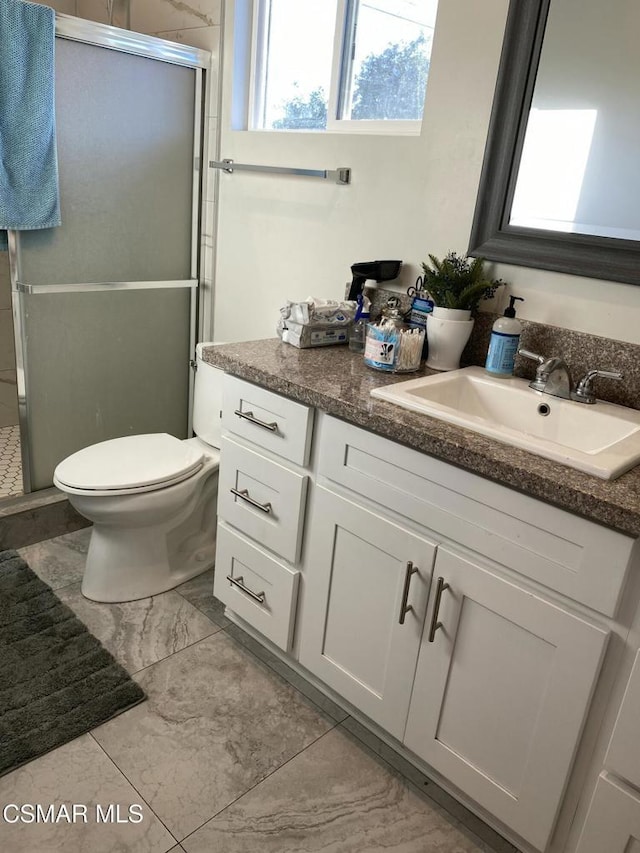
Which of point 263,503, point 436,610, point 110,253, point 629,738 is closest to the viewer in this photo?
point 629,738

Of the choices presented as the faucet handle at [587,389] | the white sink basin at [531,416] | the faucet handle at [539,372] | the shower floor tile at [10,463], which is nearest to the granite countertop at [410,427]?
the white sink basin at [531,416]

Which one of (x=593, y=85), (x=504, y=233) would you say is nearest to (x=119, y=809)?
(x=504, y=233)

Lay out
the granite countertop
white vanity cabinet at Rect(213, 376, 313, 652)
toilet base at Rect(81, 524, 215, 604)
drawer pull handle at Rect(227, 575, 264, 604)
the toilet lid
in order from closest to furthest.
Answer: the granite countertop, white vanity cabinet at Rect(213, 376, 313, 652), drawer pull handle at Rect(227, 575, 264, 604), the toilet lid, toilet base at Rect(81, 524, 215, 604)

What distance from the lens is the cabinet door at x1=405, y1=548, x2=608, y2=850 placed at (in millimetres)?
1194

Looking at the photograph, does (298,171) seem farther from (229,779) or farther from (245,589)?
(229,779)

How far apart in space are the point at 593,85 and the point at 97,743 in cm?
188

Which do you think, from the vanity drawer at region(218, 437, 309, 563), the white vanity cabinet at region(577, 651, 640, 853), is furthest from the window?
the white vanity cabinet at region(577, 651, 640, 853)

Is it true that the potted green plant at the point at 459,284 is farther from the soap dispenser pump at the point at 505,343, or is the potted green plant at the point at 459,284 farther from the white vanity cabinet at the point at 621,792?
the white vanity cabinet at the point at 621,792

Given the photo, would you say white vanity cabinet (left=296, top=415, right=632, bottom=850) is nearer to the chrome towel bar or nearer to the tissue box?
the tissue box

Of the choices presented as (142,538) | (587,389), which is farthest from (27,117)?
(587,389)

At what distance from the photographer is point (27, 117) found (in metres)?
2.01

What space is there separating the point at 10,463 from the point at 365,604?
6.14ft

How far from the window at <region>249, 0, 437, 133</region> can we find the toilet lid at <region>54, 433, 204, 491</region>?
3.76 ft

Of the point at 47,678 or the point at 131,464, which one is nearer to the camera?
the point at 47,678
